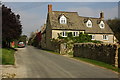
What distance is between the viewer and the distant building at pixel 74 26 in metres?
41.0

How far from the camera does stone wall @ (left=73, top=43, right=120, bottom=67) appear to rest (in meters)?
16.8

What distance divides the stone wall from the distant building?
46.9 ft

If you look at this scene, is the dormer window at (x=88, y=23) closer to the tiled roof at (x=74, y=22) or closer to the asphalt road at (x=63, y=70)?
the tiled roof at (x=74, y=22)

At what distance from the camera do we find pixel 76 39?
40.1 m

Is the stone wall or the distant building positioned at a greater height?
the distant building

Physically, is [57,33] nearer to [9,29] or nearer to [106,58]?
[9,29]

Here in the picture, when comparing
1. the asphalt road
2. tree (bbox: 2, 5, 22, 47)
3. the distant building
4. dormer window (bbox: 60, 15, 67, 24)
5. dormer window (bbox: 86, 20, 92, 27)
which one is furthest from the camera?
dormer window (bbox: 86, 20, 92, 27)

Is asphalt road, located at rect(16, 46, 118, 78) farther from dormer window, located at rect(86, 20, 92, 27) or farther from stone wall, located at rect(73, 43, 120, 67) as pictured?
dormer window, located at rect(86, 20, 92, 27)

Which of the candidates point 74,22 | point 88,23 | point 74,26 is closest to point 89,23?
point 88,23

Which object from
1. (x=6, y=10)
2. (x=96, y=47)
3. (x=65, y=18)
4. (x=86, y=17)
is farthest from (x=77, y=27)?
(x=96, y=47)

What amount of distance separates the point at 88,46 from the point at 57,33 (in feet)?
60.0

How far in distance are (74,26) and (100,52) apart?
916 inches

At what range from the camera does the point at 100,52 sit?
19.7 metres

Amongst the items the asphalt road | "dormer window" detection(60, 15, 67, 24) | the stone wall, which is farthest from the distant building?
the asphalt road
